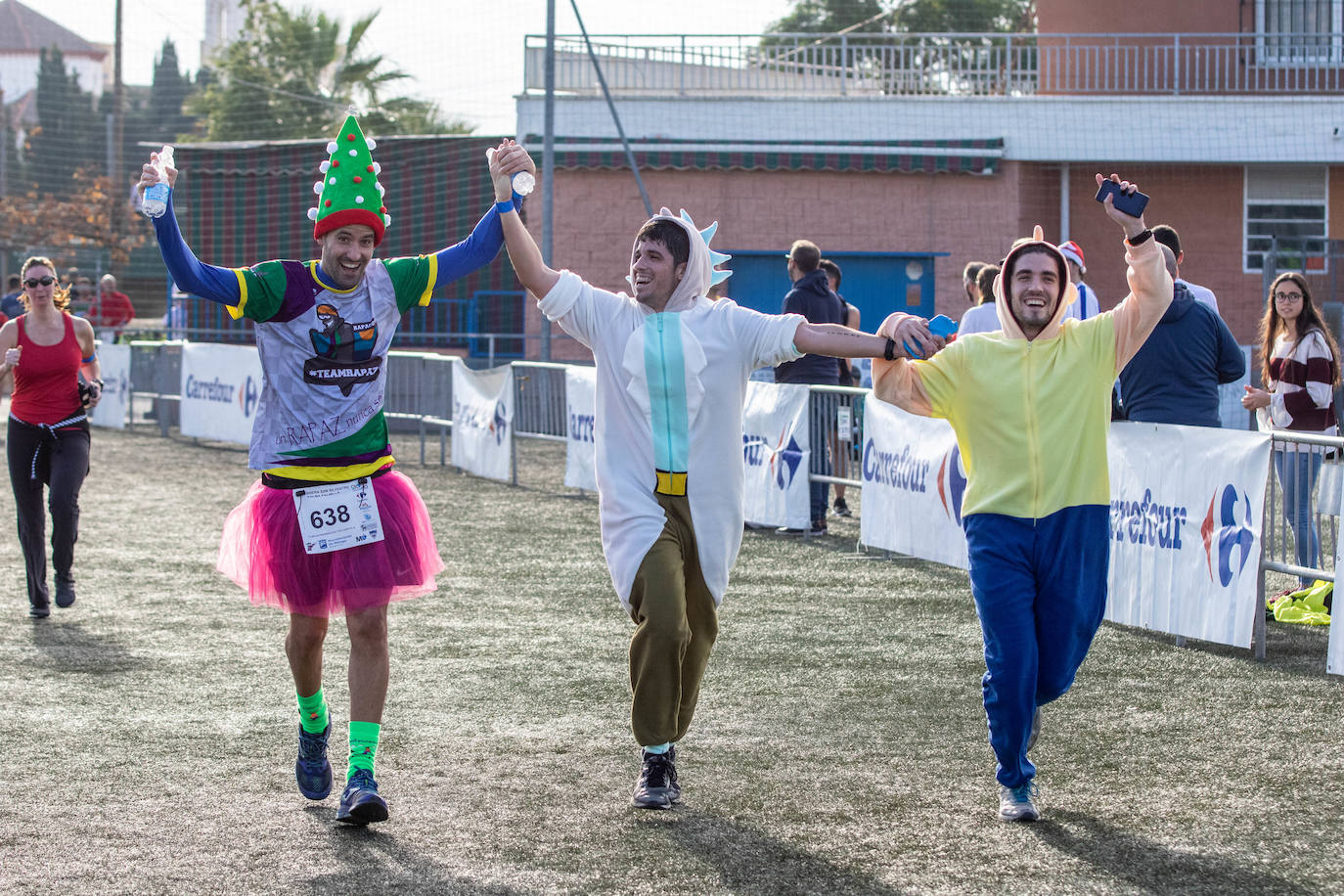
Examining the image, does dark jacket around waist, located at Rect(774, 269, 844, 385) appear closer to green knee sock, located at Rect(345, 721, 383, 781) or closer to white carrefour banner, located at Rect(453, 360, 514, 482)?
white carrefour banner, located at Rect(453, 360, 514, 482)

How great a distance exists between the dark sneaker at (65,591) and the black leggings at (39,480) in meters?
0.16

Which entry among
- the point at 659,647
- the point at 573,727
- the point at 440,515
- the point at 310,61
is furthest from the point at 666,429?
the point at 310,61

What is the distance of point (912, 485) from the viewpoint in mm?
10289

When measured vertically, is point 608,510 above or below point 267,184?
below

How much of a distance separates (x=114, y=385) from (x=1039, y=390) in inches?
786

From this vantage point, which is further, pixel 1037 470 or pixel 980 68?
pixel 980 68

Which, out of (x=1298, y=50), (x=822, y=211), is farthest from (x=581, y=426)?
(x=1298, y=50)

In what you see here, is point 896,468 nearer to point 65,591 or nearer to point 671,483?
point 65,591

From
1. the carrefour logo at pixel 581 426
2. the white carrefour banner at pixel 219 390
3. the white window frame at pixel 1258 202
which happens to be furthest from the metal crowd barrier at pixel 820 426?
the white window frame at pixel 1258 202

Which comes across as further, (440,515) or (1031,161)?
(1031,161)

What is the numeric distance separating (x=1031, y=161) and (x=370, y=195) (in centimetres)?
2041

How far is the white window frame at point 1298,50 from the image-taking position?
2495cm

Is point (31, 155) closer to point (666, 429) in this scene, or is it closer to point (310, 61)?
point (310, 61)

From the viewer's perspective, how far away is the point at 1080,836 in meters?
4.89
